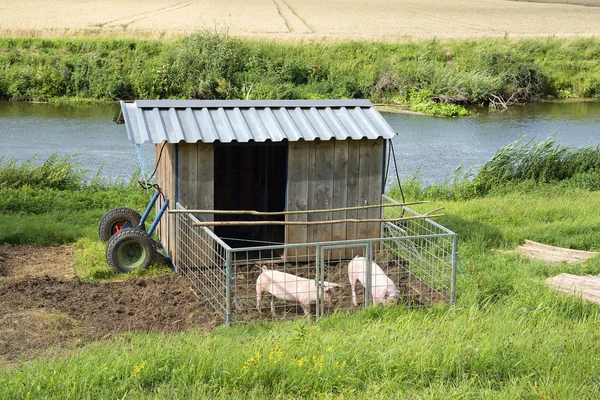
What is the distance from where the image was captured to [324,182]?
11.6 m

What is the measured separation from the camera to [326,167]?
38.0 feet

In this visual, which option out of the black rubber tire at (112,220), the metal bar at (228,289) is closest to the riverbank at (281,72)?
the black rubber tire at (112,220)

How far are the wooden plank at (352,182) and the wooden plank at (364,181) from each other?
46mm

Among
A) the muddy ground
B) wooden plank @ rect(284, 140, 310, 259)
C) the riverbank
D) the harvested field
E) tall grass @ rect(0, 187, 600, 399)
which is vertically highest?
the harvested field

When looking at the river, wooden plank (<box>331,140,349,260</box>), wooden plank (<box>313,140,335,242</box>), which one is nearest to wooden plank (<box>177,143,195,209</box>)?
wooden plank (<box>313,140,335,242</box>)

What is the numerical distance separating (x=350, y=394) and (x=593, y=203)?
1061 cm

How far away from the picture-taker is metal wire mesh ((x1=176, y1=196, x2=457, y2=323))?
9188 millimetres

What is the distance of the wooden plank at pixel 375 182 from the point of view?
38.6ft

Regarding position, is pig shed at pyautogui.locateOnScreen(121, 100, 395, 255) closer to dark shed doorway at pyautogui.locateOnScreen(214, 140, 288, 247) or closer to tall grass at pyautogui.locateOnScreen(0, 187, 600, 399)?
dark shed doorway at pyautogui.locateOnScreen(214, 140, 288, 247)

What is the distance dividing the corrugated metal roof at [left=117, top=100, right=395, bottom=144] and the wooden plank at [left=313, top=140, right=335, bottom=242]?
29 centimetres

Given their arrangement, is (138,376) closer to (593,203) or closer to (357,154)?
(357,154)

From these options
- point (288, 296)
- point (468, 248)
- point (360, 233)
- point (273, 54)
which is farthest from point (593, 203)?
point (273, 54)

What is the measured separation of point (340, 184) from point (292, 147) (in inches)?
37.4

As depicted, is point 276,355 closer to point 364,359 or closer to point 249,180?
point 364,359
